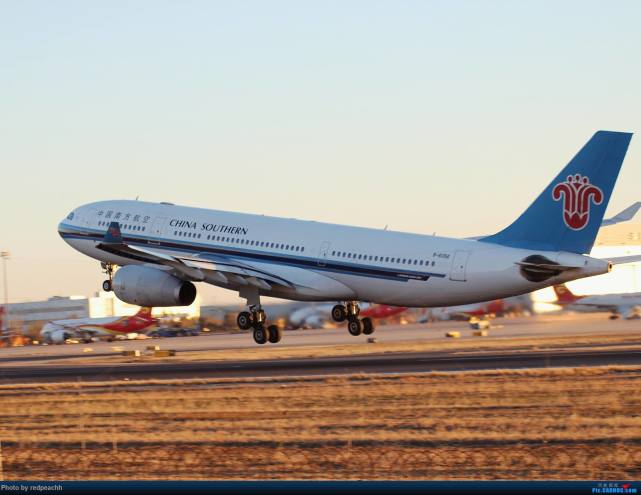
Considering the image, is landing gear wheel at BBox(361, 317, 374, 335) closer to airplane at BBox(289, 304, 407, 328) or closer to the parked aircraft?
airplane at BBox(289, 304, 407, 328)

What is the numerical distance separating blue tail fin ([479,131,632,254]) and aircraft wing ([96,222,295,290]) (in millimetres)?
12710

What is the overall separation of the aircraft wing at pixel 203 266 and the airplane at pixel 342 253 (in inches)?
2.2

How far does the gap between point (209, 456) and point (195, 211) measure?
32.8 meters

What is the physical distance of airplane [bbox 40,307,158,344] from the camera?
109062 mm

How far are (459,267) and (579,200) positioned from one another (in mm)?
5599

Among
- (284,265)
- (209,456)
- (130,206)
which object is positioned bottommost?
(209,456)

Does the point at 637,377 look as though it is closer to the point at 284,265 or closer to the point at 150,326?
the point at 284,265

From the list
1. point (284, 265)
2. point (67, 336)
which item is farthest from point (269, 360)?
point (67, 336)

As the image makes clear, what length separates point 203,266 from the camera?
5138 cm

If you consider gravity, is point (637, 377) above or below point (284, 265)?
below

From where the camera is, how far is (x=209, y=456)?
22.7 metres

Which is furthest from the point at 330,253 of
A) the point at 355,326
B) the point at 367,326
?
the point at 367,326

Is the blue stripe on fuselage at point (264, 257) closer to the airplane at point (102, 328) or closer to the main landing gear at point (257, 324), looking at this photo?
the main landing gear at point (257, 324)

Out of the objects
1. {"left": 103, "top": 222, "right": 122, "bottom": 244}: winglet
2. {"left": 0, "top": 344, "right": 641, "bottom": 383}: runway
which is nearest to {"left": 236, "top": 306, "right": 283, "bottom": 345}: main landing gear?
{"left": 0, "top": 344, "right": 641, "bottom": 383}: runway
